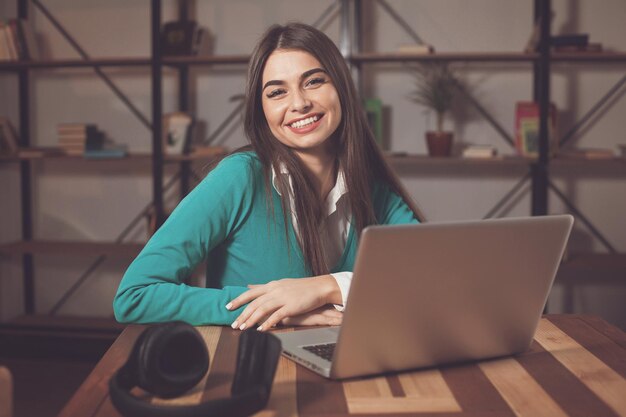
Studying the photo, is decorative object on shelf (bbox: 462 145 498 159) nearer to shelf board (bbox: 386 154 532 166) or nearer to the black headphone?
shelf board (bbox: 386 154 532 166)

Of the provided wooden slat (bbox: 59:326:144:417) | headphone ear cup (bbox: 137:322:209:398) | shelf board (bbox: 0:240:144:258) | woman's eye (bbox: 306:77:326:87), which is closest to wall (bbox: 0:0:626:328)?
shelf board (bbox: 0:240:144:258)

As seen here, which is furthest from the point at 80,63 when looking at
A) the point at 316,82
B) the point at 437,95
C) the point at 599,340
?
the point at 599,340

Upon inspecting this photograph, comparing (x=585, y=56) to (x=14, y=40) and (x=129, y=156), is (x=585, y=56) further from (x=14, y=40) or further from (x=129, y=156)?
(x=14, y=40)

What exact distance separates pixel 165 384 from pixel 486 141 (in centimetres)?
303

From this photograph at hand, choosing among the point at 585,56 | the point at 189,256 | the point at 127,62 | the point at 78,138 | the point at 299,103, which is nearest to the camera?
the point at 189,256

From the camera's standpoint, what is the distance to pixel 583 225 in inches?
145

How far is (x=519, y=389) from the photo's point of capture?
3.15ft

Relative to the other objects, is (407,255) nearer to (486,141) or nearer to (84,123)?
(486,141)

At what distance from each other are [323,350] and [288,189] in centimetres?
64

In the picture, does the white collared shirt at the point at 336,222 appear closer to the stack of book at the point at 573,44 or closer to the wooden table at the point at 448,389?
the wooden table at the point at 448,389

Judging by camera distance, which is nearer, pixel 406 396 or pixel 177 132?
pixel 406 396

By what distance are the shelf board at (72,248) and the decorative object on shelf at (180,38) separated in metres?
1.00

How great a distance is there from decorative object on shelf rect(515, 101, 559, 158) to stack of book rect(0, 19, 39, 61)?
95.5 inches

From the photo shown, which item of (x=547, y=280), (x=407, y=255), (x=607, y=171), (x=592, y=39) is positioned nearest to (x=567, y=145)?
(x=607, y=171)
